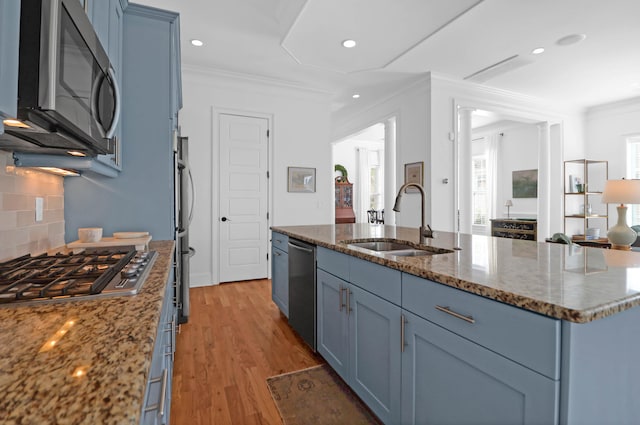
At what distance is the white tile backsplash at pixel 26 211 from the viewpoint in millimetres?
1222

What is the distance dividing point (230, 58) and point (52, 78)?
3.80m

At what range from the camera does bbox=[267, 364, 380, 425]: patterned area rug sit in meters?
1.65

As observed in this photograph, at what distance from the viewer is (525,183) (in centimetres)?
731

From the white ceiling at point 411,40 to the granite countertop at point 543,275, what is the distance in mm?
2420

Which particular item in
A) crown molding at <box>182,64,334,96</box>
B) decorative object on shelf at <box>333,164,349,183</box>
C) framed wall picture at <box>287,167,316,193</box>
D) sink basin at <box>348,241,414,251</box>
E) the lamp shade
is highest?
crown molding at <box>182,64,334,96</box>

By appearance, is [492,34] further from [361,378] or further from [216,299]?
[216,299]

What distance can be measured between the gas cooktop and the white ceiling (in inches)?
105

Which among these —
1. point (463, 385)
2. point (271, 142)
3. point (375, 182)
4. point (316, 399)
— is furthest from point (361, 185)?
point (463, 385)

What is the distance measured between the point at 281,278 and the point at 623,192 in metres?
4.04

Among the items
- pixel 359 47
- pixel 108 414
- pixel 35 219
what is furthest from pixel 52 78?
pixel 359 47

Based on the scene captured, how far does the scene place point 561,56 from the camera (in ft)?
13.2

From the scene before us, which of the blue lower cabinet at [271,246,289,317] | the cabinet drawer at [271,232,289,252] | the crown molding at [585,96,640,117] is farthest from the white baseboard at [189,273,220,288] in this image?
the crown molding at [585,96,640,117]

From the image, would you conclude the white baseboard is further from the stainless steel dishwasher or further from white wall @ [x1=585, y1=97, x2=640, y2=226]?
white wall @ [x1=585, y1=97, x2=640, y2=226]

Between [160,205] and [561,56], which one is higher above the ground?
[561,56]
